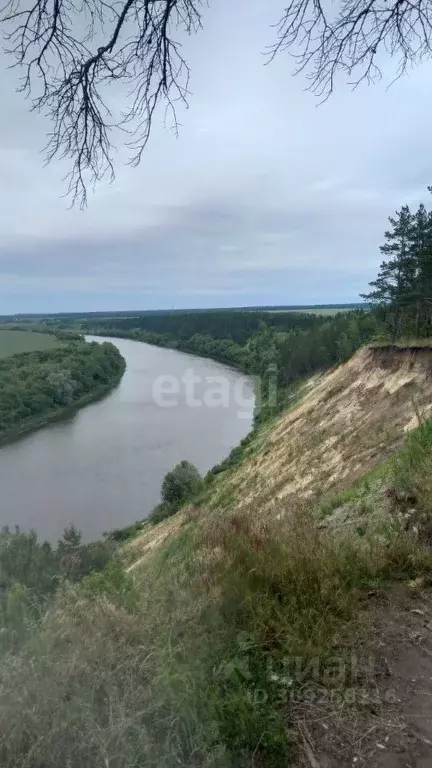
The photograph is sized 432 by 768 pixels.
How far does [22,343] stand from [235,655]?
2872 inches

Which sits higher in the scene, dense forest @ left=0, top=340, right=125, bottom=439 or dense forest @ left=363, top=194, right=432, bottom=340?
dense forest @ left=363, top=194, right=432, bottom=340

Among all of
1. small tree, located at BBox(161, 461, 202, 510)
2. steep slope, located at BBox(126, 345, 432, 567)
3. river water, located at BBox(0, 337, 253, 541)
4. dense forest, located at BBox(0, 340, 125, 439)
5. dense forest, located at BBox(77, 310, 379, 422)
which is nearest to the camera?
steep slope, located at BBox(126, 345, 432, 567)

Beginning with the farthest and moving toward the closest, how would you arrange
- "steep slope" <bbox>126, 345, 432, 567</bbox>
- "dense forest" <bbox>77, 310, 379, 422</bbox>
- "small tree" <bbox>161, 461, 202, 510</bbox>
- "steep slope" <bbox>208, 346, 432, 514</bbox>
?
"dense forest" <bbox>77, 310, 379, 422</bbox>, "small tree" <bbox>161, 461, 202, 510</bbox>, "steep slope" <bbox>126, 345, 432, 567</bbox>, "steep slope" <bbox>208, 346, 432, 514</bbox>

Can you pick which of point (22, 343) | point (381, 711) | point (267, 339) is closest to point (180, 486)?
point (381, 711)

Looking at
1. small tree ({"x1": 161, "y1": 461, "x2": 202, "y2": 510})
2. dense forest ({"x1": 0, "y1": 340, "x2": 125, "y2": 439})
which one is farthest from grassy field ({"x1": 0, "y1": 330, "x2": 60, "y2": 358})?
small tree ({"x1": 161, "y1": 461, "x2": 202, "y2": 510})

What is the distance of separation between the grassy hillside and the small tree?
1627cm

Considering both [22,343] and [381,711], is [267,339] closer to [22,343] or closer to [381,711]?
[22,343]

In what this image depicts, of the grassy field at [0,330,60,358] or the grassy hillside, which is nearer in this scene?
the grassy hillside

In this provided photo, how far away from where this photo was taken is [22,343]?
69375 mm

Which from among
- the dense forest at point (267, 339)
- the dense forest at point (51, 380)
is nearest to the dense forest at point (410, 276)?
the dense forest at point (267, 339)

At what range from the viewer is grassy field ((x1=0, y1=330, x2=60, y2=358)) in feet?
206

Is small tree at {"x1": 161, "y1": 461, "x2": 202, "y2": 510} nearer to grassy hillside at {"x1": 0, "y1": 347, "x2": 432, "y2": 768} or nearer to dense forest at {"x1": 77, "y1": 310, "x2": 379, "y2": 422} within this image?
dense forest at {"x1": 77, "y1": 310, "x2": 379, "y2": 422}

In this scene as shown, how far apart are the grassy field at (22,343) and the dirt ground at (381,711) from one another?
62914mm

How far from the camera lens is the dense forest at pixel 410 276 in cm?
2089
